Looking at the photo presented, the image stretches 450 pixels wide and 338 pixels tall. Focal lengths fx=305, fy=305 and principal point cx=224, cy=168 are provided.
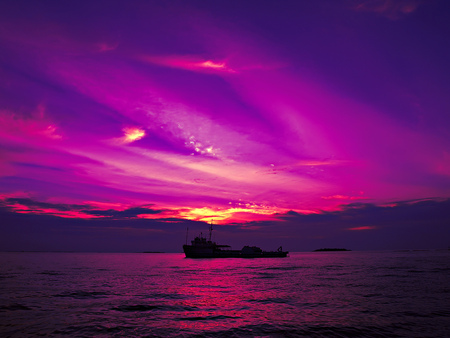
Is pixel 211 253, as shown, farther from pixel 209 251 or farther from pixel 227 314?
pixel 227 314

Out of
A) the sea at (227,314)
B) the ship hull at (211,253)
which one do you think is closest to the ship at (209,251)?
the ship hull at (211,253)

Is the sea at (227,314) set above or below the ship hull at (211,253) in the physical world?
above

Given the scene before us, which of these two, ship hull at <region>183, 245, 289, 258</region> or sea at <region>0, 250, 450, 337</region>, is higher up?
sea at <region>0, 250, 450, 337</region>

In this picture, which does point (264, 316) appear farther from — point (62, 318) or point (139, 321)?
point (62, 318)

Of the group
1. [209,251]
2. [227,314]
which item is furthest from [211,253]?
[227,314]

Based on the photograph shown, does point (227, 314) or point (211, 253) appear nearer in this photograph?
point (227, 314)

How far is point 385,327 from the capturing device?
18.4 metres

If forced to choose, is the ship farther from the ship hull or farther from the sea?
the sea

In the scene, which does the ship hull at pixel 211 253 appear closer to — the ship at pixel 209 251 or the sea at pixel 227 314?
the ship at pixel 209 251

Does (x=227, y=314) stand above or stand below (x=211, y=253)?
above

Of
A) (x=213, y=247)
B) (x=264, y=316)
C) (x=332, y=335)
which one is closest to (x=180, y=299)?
(x=264, y=316)

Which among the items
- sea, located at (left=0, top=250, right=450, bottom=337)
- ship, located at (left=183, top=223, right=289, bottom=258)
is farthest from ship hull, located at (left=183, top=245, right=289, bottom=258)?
sea, located at (left=0, top=250, right=450, bottom=337)

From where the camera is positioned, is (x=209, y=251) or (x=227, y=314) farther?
(x=209, y=251)

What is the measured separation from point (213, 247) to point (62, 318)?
12504cm
